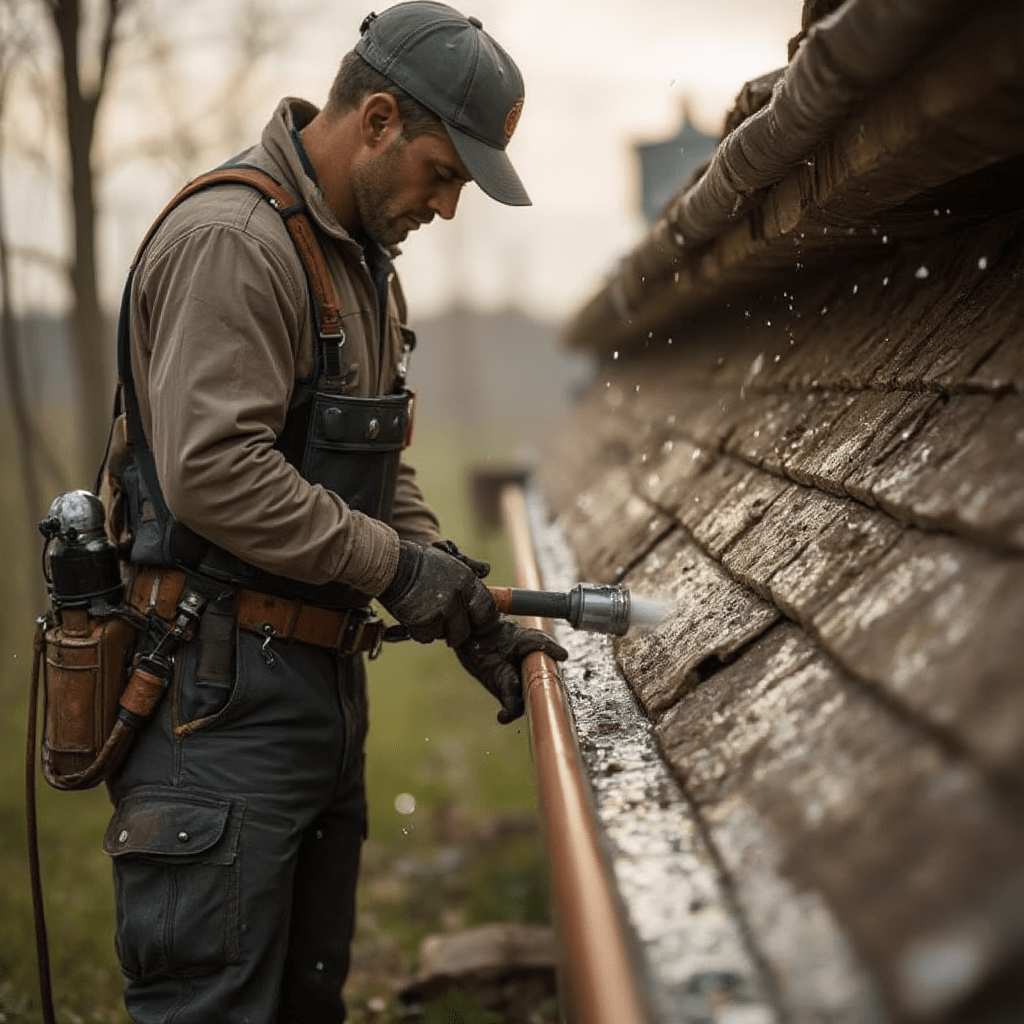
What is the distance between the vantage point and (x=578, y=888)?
142 cm

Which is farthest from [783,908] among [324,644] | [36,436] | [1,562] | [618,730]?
[1,562]

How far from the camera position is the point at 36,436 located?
292 inches

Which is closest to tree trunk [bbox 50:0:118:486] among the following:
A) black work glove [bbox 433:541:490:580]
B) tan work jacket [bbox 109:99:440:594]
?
tan work jacket [bbox 109:99:440:594]

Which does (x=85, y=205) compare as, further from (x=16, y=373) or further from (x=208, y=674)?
(x=208, y=674)

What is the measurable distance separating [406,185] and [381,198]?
0.23ft

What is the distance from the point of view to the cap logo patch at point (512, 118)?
8.88 feet

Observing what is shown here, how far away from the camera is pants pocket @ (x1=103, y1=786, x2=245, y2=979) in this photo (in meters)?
2.52

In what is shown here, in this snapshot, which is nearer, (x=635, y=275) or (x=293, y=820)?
(x=293, y=820)

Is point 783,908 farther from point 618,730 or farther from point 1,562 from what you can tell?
point 1,562

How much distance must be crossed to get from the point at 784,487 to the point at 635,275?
213 cm

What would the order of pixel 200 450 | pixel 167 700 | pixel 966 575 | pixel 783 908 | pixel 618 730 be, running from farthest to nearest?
1. pixel 167 700
2. pixel 200 450
3. pixel 618 730
4. pixel 966 575
5. pixel 783 908

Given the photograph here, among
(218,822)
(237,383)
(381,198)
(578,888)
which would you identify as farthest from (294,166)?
(578,888)

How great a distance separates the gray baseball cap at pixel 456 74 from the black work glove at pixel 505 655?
106 centimetres

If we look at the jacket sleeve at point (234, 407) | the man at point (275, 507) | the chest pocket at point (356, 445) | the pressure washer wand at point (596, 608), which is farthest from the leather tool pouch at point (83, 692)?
the pressure washer wand at point (596, 608)
